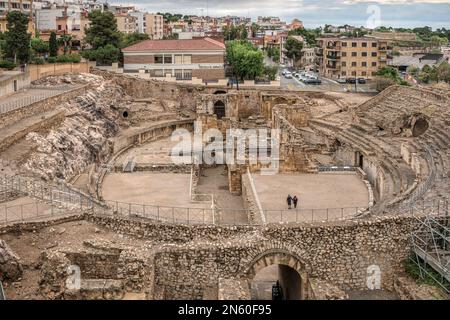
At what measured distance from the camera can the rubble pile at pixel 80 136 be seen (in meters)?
30.3

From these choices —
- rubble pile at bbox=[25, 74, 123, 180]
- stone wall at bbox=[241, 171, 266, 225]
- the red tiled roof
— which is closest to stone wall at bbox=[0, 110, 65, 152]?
rubble pile at bbox=[25, 74, 123, 180]

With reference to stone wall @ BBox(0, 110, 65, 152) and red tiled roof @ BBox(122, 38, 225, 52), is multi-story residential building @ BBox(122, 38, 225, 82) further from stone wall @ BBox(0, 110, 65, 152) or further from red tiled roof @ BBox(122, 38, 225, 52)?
stone wall @ BBox(0, 110, 65, 152)

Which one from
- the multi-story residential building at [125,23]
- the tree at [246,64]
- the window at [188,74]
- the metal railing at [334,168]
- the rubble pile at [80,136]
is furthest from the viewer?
the multi-story residential building at [125,23]

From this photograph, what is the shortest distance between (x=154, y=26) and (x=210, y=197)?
387 ft

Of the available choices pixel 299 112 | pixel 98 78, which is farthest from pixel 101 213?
pixel 98 78

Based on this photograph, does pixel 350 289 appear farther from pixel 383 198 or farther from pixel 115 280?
pixel 383 198

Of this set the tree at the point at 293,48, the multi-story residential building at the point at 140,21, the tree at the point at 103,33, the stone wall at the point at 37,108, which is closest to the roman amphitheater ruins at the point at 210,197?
the stone wall at the point at 37,108

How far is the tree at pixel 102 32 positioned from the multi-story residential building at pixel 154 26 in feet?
209

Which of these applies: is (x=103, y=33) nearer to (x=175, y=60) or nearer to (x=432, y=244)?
(x=175, y=60)

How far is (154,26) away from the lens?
14238 centimetres

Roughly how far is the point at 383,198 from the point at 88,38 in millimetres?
52341

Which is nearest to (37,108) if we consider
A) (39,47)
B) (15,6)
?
(39,47)

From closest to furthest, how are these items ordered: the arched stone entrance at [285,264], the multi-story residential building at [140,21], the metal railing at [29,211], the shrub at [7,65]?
the arched stone entrance at [285,264]
the metal railing at [29,211]
the shrub at [7,65]
the multi-story residential building at [140,21]

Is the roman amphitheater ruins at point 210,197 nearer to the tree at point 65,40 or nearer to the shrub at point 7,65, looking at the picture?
the shrub at point 7,65
